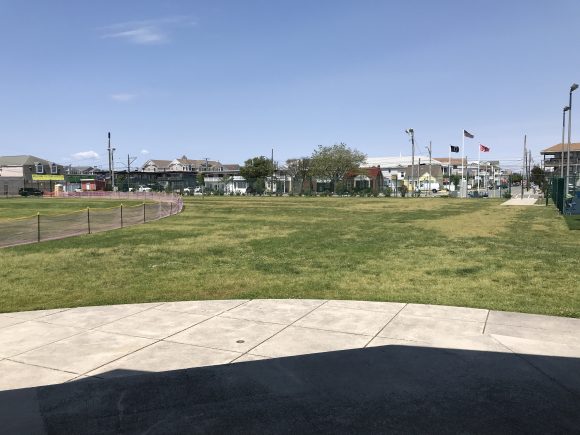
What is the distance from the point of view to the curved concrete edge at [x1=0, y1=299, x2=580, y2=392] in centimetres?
573

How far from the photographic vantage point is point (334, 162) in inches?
3386

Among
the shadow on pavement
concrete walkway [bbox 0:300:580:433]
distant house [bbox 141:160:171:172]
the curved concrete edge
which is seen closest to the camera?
the shadow on pavement

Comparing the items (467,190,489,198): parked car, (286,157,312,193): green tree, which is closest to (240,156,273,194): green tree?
(286,157,312,193): green tree

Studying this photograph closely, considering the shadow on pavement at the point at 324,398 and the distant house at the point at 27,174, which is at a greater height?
the distant house at the point at 27,174

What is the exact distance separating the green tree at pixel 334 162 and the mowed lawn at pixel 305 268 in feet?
216

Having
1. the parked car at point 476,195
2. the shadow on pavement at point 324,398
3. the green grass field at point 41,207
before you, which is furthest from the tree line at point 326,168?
the shadow on pavement at point 324,398

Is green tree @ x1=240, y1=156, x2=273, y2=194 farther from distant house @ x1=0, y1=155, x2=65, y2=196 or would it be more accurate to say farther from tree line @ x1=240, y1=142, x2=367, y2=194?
distant house @ x1=0, y1=155, x2=65, y2=196

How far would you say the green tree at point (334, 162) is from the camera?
86188 mm

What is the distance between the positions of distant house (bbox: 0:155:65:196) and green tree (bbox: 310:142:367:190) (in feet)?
177

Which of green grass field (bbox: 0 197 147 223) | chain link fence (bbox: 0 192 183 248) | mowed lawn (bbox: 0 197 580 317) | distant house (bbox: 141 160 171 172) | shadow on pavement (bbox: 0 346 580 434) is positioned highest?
distant house (bbox: 141 160 171 172)

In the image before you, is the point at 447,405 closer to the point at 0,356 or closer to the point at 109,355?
the point at 109,355

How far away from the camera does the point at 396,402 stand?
15.1 feet

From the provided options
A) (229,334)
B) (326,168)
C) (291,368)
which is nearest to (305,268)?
(229,334)

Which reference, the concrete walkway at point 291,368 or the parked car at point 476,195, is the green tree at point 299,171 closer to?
the parked car at point 476,195
